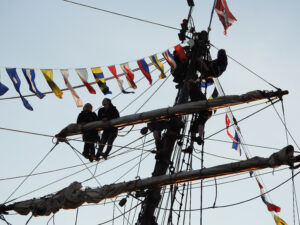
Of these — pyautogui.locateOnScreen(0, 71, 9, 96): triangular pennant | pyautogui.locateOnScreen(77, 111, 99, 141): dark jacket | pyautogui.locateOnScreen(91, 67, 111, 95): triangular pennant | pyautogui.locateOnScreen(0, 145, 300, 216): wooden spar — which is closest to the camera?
pyautogui.locateOnScreen(0, 145, 300, 216): wooden spar

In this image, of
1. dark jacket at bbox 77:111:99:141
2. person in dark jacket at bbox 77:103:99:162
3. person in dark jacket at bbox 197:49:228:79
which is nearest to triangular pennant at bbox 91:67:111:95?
person in dark jacket at bbox 77:103:99:162

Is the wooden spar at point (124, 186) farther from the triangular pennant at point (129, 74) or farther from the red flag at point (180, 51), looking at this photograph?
the red flag at point (180, 51)

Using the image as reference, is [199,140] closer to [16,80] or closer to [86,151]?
[86,151]

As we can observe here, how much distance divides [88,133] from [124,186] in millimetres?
1655

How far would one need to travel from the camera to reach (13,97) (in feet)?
37.1

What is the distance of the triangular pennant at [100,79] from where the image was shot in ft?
40.0

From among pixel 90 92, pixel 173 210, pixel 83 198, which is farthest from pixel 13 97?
pixel 173 210

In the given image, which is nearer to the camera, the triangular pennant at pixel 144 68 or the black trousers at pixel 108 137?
the black trousers at pixel 108 137

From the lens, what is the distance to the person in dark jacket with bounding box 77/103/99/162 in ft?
39.1

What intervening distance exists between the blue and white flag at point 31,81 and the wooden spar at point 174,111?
4.67 feet

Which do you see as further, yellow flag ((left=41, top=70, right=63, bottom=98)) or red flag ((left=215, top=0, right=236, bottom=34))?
red flag ((left=215, top=0, right=236, bottom=34))

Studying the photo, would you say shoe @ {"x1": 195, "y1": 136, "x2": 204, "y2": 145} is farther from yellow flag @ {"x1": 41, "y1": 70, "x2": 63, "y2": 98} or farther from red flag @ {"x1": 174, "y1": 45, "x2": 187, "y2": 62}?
yellow flag @ {"x1": 41, "y1": 70, "x2": 63, "y2": 98}

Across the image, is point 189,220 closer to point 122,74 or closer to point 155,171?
point 155,171

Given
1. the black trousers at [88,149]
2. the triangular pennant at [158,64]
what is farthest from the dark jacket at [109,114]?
the triangular pennant at [158,64]
